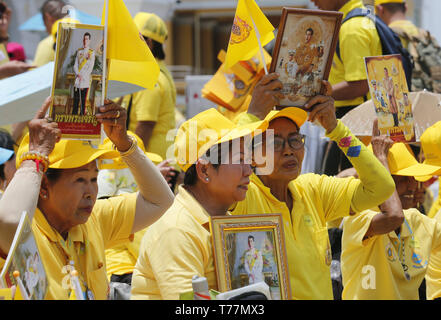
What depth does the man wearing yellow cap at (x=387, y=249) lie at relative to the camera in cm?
455

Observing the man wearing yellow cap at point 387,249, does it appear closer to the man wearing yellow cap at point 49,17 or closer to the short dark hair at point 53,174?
the short dark hair at point 53,174

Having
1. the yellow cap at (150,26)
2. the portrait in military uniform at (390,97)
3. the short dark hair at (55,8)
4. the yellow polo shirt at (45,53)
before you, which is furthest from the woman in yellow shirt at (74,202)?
the short dark hair at (55,8)

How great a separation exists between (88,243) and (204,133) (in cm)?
75

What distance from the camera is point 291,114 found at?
3.99 meters

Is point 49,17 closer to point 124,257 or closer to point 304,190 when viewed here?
point 124,257

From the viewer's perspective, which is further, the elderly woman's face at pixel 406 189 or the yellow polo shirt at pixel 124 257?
the yellow polo shirt at pixel 124 257

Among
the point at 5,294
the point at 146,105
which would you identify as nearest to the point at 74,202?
the point at 5,294

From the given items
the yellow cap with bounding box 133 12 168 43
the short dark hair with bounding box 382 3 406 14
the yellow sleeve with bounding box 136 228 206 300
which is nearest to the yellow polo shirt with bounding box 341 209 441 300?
the yellow sleeve with bounding box 136 228 206 300

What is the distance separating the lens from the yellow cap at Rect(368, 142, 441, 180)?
15.9 ft

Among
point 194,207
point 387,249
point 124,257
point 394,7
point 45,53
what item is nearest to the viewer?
point 194,207

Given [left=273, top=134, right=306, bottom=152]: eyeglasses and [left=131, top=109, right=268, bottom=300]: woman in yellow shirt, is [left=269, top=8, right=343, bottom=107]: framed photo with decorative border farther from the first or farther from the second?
[left=131, top=109, right=268, bottom=300]: woman in yellow shirt

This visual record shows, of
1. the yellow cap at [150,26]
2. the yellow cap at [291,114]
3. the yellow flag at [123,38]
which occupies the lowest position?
the yellow cap at [291,114]

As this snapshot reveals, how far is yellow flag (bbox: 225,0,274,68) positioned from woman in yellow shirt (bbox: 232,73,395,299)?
0.26m
